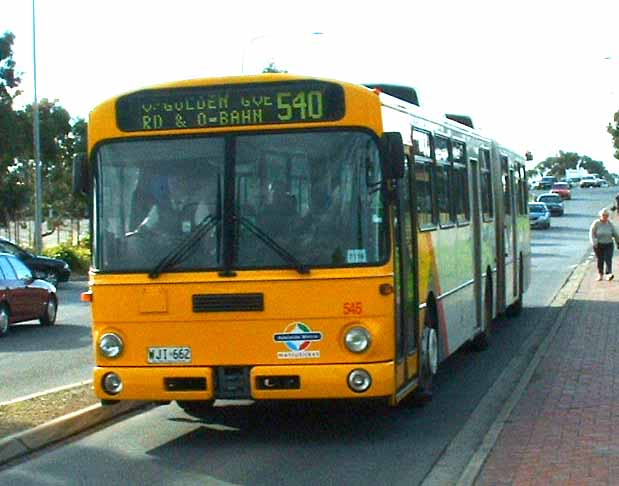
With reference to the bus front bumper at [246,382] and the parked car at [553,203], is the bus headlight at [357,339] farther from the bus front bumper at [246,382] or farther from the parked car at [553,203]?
the parked car at [553,203]

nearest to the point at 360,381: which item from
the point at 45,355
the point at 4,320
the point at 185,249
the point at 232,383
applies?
the point at 232,383

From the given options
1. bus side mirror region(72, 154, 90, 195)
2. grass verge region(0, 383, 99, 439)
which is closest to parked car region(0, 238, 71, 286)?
grass verge region(0, 383, 99, 439)

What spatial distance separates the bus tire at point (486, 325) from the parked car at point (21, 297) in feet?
31.3

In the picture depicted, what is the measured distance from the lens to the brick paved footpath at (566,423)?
943 cm

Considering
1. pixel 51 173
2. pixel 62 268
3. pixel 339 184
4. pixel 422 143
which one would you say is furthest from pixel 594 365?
pixel 51 173

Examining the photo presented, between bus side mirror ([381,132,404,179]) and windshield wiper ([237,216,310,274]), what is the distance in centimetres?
99

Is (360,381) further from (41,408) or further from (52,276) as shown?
(52,276)

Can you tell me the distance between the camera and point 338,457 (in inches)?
428

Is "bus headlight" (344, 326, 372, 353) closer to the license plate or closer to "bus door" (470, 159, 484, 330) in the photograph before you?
the license plate

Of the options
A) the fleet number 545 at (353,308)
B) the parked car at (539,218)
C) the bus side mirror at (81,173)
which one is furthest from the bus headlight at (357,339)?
the parked car at (539,218)

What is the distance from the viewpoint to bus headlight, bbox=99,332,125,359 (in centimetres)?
1148

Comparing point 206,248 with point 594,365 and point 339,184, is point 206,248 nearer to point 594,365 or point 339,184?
point 339,184

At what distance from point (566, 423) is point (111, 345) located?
12.6 ft

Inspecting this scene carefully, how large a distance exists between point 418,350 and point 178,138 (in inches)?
117
